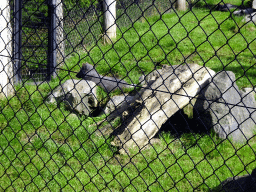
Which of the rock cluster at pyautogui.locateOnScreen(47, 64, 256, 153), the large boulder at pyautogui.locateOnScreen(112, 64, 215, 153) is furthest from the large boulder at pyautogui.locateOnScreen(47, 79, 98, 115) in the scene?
the large boulder at pyautogui.locateOnScreen(112, 64, 215, 153)

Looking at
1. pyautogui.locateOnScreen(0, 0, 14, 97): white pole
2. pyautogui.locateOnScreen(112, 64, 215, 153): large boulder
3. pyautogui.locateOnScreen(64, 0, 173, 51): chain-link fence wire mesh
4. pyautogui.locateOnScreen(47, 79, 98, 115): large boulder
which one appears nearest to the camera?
A: pyautogui.locateOnScreen(112, 64, 215, 153): large boulder

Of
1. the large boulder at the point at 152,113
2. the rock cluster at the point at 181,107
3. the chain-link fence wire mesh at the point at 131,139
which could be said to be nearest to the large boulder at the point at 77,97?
the chain-link fence wire mesh at the point at 131,139

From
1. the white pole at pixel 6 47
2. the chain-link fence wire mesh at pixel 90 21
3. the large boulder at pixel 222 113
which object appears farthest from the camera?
the chain-link fence wire mesh at pixel 90 21

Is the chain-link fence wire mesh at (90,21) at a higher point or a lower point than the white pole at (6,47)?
higher

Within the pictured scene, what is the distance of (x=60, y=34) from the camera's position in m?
5.85

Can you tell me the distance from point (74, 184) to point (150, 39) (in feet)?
15.3

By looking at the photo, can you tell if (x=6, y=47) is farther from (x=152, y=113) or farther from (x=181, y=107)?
(x=181, y=107)

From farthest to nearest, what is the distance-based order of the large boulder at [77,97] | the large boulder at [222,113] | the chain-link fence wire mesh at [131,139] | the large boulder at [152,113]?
the large boulder at [77,97] → the large boulder at [222,113] → the large boulder at [152,113] → the chain-link fence wire mesh at [131,139]

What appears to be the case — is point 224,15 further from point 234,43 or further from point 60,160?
point 60,160

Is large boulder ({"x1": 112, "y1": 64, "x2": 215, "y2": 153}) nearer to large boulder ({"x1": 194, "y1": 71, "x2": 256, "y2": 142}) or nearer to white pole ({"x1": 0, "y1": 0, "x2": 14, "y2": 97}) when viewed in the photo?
large boulder ({"x1": 194, "y1": 71, "x2": 256, "y2": 142})

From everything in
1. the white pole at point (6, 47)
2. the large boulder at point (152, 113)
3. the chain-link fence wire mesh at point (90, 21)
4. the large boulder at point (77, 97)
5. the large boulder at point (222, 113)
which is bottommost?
the large boulder at point (222, 113)

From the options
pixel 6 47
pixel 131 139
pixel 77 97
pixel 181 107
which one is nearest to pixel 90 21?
pixel 6 47

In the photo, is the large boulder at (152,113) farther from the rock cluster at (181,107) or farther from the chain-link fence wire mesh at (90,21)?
the chain-link fence wire mesh at (90,21)

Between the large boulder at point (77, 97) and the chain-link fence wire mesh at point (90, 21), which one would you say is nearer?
the large boulder at point (77, 97)
